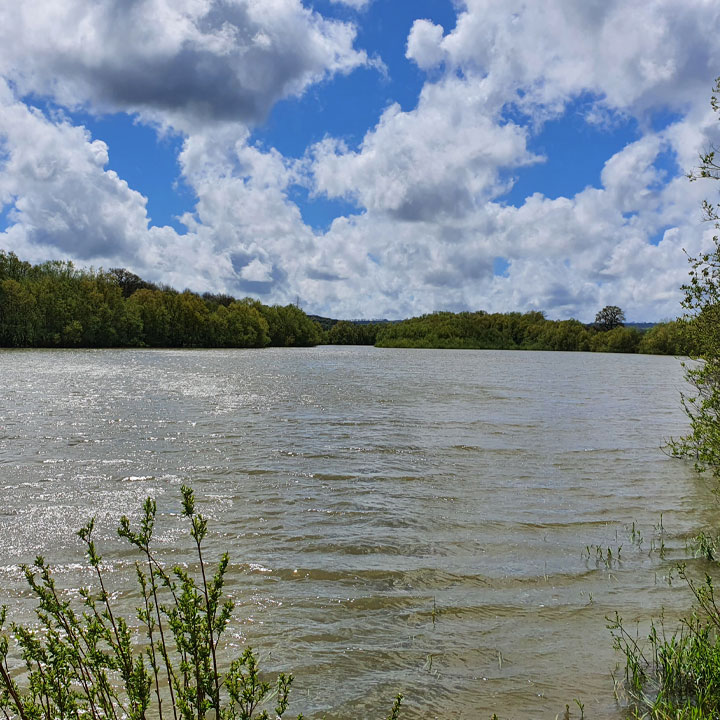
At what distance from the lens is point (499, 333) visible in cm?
17038

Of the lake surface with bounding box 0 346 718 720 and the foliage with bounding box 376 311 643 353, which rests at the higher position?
the foliage with bounding box 376 311 643 353

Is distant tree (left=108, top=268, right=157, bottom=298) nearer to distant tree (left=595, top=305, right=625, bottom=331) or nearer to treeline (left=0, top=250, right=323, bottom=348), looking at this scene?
treeline (left=0, top=250, right=323, bottom=348)

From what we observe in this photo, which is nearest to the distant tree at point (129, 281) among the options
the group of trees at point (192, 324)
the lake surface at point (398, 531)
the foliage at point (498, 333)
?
the group of trees at point (192, 324)

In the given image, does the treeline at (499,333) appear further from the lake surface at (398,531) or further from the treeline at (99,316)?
the lake surface at (398,531)

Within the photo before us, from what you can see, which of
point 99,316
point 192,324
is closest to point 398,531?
point 99,316

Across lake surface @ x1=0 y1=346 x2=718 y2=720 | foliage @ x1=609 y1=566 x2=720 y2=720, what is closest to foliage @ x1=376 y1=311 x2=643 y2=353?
lake surface @ x1=0 y1=346 x2=718 y2=720

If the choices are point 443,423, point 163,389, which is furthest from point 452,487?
point 163,389

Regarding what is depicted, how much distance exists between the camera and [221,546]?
27.3 ft

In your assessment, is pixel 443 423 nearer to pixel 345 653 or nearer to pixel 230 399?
pixel 230 399

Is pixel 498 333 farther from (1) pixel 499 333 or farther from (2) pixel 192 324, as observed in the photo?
(2) pixel 192 324

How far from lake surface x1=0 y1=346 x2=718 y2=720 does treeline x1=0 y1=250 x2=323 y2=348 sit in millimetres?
84013

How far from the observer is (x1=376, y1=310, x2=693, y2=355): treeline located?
6255 inches

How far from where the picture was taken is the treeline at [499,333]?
521ft

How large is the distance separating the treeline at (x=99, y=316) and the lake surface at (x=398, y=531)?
8401 cm
